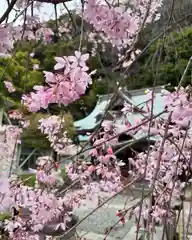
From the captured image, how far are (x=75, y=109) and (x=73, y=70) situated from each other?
34.5 ft

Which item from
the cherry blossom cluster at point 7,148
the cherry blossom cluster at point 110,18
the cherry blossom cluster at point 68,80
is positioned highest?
the cherry blossom cluster at point 110,18

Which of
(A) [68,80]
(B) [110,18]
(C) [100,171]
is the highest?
(B) [110,18]

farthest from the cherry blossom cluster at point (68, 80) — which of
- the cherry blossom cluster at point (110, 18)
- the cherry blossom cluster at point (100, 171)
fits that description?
the cherry blossom cluster at point (100, 171)

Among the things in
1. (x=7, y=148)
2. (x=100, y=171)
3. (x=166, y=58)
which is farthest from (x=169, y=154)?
(x=7, y=148)

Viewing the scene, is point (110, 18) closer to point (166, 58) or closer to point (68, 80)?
point (68, 80)

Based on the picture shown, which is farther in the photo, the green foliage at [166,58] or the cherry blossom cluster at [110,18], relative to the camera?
the green foliage at [166,58]

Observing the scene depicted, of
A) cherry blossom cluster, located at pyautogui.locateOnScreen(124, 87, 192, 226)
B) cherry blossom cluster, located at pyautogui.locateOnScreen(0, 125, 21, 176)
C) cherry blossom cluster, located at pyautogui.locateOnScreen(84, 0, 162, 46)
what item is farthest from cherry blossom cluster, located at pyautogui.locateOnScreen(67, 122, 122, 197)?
cherry blossom cluster, located at pyautogui.locateOnScreen(84, 0, 162, 46)

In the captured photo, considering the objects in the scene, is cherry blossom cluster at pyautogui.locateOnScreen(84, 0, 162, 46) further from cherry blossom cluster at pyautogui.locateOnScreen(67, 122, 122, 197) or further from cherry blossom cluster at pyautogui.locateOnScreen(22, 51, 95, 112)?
cherry blossom cluster at pyautogui.locateOnScreen(67, 122, 122, 197)

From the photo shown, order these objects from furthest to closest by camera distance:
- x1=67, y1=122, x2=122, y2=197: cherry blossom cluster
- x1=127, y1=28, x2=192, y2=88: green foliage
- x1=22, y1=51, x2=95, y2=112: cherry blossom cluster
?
x1=67, y1=122, x2=122, y2=197: cherry blossom cluster
x1=127, y1=28, x2=192, y2=88: green foliage
x1=22, y1=51, x2=95, y2=112: cherry blossom cluster

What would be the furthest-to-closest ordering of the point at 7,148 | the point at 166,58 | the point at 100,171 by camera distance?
the point at 100,171
the point at 7,148
the point at 166,58

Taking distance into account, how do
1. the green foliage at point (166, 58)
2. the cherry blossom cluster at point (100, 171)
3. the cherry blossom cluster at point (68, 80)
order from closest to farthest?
1. the cherry blossom cluster at point (68, 80)
2. the green foliage at point (166, 58)
3. the cherry blossom cluster at point (100, 171)

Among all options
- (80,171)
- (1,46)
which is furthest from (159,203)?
(1,46)

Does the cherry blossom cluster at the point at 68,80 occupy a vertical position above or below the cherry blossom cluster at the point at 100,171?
above

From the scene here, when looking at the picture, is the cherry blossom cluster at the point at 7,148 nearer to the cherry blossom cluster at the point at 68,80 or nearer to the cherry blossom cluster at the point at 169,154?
the cherry blossom cluster at the point at 68,80
